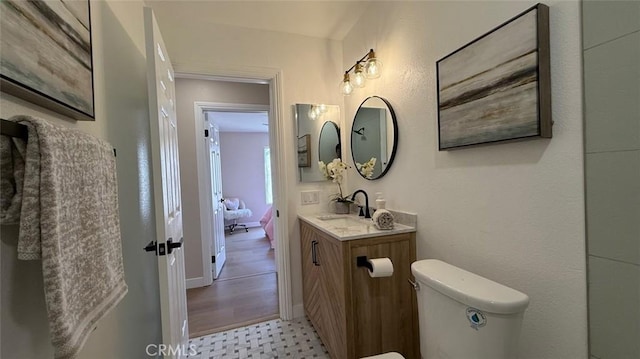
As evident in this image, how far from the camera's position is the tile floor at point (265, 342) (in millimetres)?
1829

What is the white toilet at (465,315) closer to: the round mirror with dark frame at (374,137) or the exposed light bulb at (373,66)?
the round mirror with dark frame at (374,137)

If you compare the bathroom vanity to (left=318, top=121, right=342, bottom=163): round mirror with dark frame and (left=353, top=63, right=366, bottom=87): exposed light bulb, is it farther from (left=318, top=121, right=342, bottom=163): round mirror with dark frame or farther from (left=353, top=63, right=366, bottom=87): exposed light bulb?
(left=353, top=63, right=366, bottom=87): exposed light bulb

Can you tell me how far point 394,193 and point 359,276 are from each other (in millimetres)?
632

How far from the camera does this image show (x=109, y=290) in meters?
0.83

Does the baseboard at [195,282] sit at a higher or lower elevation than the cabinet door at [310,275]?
lower

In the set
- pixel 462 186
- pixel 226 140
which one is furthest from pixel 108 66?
pixel 226 140

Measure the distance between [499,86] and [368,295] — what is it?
1.22 metres

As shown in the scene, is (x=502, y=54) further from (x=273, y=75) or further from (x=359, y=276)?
(x=273, y=75)

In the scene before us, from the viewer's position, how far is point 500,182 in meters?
1.11

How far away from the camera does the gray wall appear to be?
76 cm

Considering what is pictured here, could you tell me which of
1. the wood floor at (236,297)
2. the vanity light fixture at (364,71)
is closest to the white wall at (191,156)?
the wood floor at (236,297)

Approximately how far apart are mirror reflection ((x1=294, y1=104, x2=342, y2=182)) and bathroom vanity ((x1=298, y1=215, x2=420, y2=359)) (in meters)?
0.80

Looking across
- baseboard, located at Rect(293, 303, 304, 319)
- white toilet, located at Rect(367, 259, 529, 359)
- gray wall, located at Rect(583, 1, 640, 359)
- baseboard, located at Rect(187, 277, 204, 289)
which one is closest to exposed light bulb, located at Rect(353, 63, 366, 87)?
gray wall, located at Rect(583, 1, 640, 359)

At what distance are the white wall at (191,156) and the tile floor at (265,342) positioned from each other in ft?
3.69
